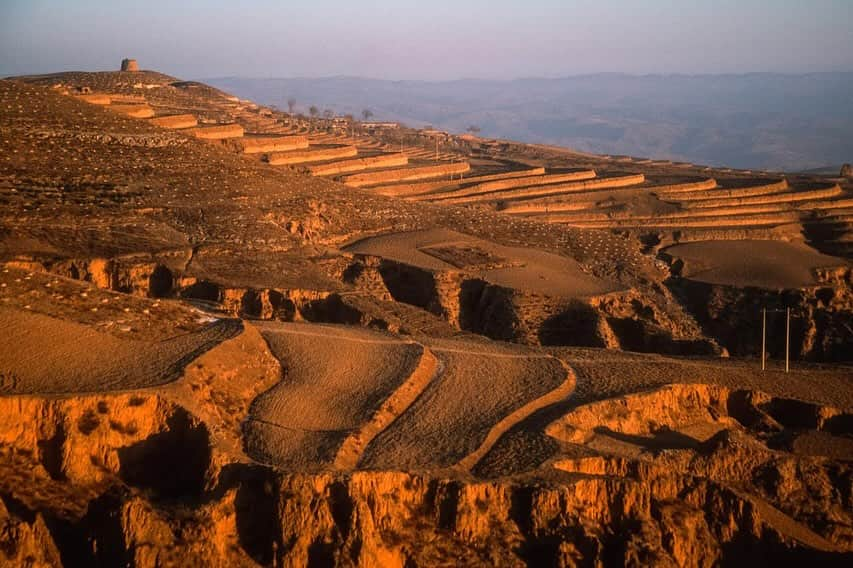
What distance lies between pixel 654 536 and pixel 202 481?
7473mm

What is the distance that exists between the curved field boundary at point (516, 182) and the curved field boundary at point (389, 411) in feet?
120

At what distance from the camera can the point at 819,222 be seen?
60469 millimetres

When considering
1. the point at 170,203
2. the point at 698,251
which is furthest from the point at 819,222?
the point at 170,203

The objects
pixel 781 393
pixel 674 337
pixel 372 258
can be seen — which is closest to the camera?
pixel 781 393

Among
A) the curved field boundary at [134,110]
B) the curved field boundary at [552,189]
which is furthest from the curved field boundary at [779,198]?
the curved field boundary at [134,110]

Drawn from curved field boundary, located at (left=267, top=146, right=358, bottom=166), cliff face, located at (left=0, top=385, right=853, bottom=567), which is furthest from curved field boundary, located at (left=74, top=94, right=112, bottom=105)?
cliff face, located at (left=0, top=385, right=853, bottom=567)

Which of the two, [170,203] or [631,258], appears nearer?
[170,203]

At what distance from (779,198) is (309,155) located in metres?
29.3

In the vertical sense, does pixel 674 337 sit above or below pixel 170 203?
below

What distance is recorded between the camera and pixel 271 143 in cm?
6738

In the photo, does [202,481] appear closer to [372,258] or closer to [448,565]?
[448,565]

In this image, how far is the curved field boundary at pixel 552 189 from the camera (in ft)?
204

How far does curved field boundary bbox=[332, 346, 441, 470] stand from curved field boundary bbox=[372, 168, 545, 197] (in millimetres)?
35308

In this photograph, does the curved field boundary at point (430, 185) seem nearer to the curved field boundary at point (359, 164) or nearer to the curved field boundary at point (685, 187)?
the curved field boundary at point (359, 164)
